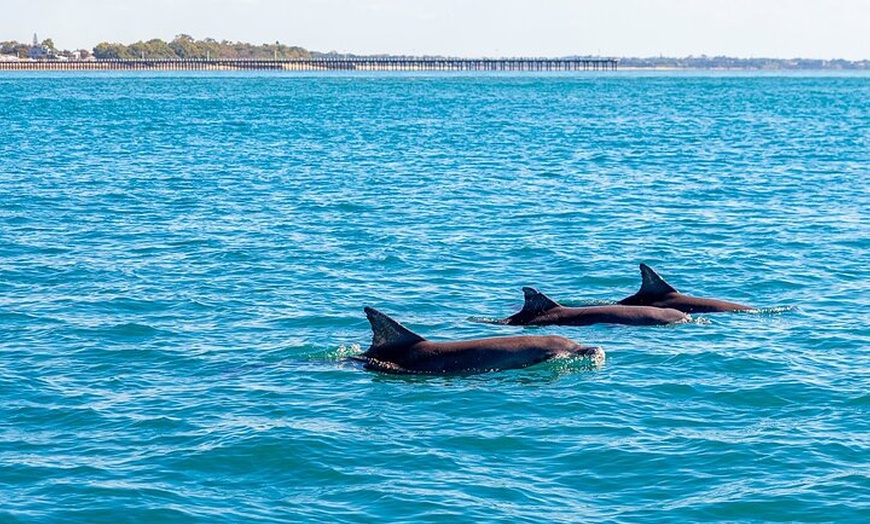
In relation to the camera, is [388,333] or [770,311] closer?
[388,333]

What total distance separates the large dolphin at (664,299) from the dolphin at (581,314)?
1.75ft

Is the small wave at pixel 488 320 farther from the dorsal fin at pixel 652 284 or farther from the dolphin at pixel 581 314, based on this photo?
the dorsal fin at pixel 652 284

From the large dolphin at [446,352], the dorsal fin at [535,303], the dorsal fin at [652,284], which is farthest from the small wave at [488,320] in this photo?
the large dolphin at [446,352]

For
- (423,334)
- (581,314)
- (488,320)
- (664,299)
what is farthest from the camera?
(664,299)

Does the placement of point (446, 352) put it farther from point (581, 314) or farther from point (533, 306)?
point (581, 314)

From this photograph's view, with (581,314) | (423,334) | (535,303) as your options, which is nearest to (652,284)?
(581,314)

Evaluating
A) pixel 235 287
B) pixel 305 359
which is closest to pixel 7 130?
pixel 235 287

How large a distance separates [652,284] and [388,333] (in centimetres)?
650

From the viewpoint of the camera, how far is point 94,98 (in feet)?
495

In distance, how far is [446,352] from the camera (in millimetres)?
19953

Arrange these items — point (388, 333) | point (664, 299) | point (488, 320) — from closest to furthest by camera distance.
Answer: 1. point (388, 333)
2. point (488, 320)
3. point (664, 299)

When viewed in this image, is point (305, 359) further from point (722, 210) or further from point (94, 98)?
point (94, 98)

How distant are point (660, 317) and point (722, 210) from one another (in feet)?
61.6

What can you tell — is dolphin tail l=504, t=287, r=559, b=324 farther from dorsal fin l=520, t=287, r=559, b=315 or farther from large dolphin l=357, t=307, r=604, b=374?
large dolphin l=357, t=307, r=604, b=374
